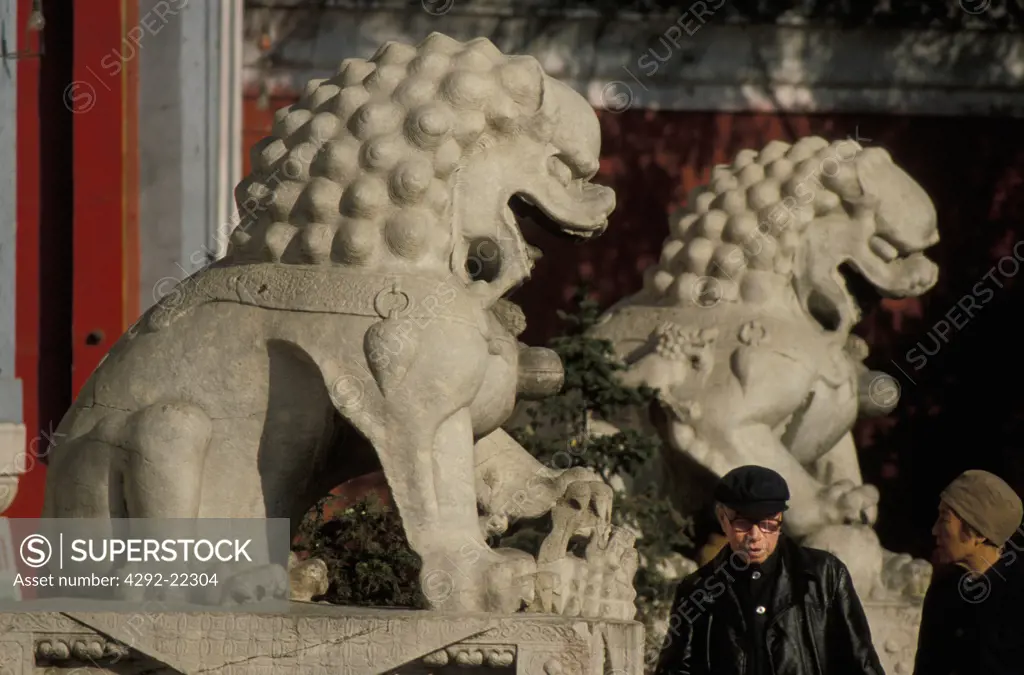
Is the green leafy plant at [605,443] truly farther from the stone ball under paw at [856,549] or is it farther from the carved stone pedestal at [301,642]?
the carved stone pedestal at [301,642]

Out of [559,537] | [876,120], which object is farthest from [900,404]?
[559,537]

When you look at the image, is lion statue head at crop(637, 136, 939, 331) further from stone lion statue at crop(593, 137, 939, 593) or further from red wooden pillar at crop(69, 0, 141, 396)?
red wooden pillar at crop(69, 0, 141, 396)

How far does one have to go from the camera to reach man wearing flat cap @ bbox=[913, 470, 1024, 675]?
4.59 meters

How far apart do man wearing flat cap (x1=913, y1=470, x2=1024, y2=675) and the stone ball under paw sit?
2.07 m

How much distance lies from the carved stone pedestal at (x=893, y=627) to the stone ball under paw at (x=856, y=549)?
0.20ft

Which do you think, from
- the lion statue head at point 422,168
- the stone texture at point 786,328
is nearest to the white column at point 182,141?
the stone texture at point 786,328

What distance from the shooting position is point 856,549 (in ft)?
22.4

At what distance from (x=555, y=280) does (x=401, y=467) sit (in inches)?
191

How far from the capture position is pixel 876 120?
9758 millimetres

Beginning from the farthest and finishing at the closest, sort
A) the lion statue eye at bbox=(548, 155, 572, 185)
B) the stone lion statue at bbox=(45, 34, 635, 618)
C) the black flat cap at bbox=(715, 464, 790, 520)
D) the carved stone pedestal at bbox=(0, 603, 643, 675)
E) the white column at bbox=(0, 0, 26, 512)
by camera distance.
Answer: the white column at bbox=(0, 0, 26, 512)
the lion statue eye at bbox=(548, 155, 572, 185)
the stone lion statue at bbox=(45, 34, 635, 618)
the carved stone pedestal at bbox=(0, 603, 643, 675)
the black flat cap at bbox=(715, 464, 790, 520)

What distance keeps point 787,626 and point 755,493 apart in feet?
0.89

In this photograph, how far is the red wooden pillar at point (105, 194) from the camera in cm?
788

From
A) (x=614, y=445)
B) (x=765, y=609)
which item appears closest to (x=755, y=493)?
(x=765, y=609)

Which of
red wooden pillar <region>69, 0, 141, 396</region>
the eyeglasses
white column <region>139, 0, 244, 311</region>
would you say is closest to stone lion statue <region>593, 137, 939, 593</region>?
white column <region>139, 0, 244, 311</region>
